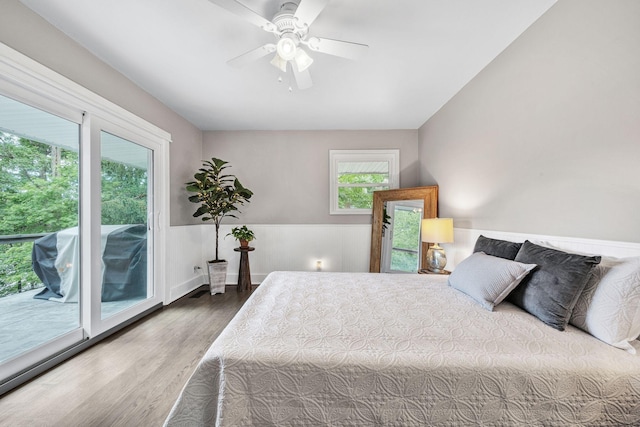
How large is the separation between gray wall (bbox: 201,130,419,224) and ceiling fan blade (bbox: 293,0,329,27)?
2.42 m

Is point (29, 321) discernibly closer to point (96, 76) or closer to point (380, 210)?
point (96, 76)

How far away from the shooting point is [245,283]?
3.64 meters

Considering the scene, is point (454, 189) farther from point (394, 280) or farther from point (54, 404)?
point (54, 404)

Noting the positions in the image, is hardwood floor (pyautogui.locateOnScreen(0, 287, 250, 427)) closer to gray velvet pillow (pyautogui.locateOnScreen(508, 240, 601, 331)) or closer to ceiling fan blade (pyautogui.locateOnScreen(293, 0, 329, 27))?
gray velvet pillow (pyautogui.locateOnScreen(508, 240, 601, 331))

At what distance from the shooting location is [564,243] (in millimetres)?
1593

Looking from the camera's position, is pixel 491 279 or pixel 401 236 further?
pixel 401 236

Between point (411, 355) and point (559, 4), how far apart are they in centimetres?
230

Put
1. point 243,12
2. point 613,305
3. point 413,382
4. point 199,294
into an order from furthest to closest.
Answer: point 199,294 → point 243,12 → point 613,305 → point 413,382

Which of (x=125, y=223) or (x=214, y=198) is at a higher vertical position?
(x=214, y=198)

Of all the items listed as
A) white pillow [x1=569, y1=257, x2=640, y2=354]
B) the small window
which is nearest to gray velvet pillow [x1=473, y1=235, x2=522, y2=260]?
white pillow [x1=569, y1=257, x2=640, y2=354]

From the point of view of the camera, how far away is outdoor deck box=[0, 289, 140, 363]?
1645 mm

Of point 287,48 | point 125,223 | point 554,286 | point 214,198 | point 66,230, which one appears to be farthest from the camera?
point 214,198

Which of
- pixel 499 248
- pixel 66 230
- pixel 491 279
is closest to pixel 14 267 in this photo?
pixel 66 230

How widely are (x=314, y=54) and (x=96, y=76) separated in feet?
6.07
